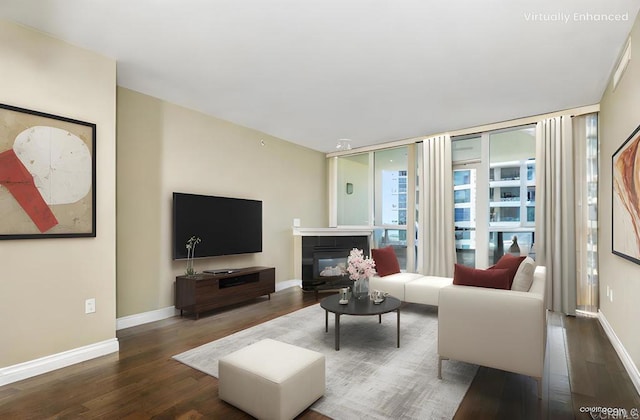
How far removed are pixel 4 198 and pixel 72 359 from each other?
1.44 m

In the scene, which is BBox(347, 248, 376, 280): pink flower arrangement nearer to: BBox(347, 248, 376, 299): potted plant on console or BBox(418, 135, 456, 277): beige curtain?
BBox(347, 248, 376, 299): potted plant on console

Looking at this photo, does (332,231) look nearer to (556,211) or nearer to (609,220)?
(556,211)

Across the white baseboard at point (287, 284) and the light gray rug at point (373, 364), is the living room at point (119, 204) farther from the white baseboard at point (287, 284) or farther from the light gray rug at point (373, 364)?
the light gray rug at point (373, 364)

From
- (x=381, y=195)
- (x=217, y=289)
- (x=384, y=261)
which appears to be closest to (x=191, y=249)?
(x=217, y=289)

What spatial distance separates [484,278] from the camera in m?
2.54

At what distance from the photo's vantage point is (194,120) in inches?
178

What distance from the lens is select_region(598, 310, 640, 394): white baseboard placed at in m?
2.42

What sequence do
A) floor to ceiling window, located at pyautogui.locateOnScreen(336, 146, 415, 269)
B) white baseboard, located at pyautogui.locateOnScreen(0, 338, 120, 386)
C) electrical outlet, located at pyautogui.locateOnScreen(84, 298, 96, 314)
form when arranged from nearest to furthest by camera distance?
1. white baseboard, located at pyautogui.locateOnScreen(0, 338, 120, 386)
2. electrical outlet, located at pyautogui.locateOnScreen(84, 298, 96, 314)
3. floor to ceiling window, located at pyautogui.locateOnScreen(336, 146, 415, 269)

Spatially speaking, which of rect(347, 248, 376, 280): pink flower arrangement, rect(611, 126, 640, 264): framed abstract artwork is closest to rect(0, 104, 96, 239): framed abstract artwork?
rect(347, 248, 376, 280): pink flower arrangement

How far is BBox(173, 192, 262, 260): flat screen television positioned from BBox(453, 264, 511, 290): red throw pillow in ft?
10.6

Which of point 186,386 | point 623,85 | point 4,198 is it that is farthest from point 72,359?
point 623,85

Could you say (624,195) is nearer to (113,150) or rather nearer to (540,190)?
(540,190)

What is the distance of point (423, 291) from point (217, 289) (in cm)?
267

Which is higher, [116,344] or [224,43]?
[224,43]
